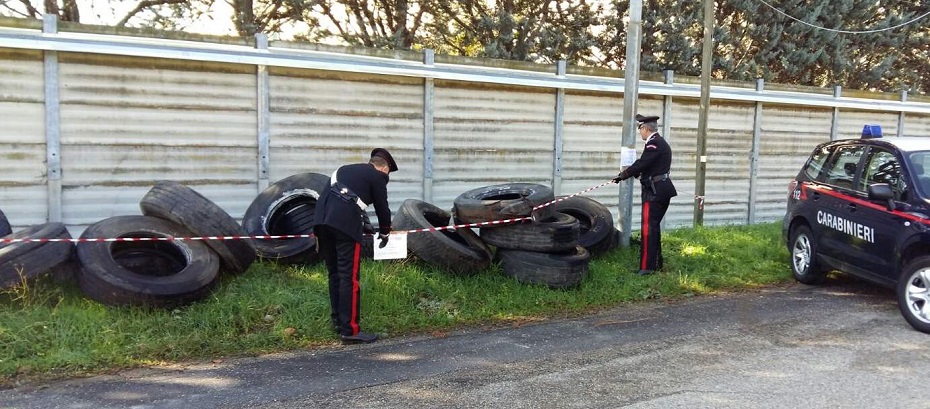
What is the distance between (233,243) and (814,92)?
11.7 meters

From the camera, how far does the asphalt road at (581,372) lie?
13.8 feet

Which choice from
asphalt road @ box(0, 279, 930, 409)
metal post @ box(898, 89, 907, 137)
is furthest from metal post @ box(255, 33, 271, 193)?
metal post @ box(898, 89, 907, 137)

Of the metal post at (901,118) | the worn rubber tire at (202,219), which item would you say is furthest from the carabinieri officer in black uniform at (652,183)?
the metal post at (901,118)

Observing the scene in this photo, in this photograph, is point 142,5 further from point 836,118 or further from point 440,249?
point 836,118

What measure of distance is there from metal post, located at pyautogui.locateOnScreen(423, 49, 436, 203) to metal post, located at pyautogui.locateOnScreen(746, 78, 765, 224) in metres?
6.74

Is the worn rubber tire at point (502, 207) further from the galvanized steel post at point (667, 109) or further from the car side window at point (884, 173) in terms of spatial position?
the galvanized steel post at point (667, 109)

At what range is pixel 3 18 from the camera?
6.89m

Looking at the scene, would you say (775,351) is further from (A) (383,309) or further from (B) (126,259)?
(B) (126,259)

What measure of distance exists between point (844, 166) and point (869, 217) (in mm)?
912

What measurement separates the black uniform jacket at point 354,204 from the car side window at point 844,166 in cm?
508

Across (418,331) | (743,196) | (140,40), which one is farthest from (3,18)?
(743,196)

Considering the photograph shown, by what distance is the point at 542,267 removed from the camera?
274 inches

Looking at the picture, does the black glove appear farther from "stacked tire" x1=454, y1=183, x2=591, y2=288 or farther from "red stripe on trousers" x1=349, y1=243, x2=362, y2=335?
"stacked tire" x1=454, y1=183, x2=591, y2=288

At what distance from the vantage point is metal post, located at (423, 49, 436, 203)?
9203 millimetres
